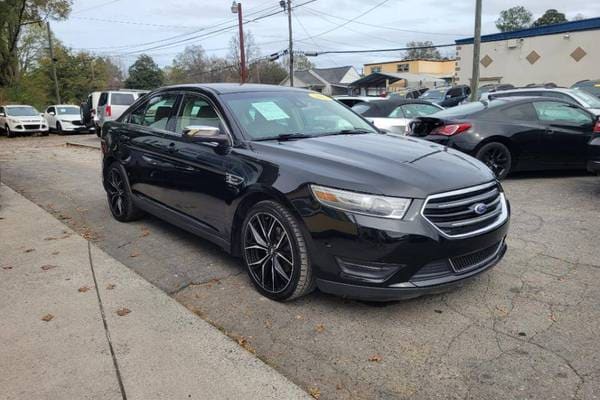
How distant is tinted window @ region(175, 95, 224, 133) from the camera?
4273mm

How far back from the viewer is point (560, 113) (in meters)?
7.73

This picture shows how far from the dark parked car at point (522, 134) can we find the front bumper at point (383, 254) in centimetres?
470

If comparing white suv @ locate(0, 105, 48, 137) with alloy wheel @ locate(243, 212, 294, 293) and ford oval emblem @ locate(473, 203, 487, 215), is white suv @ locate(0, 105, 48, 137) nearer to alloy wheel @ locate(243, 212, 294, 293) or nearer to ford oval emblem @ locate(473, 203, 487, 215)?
alloy wheel @ locate(243, 212, 294, 293)

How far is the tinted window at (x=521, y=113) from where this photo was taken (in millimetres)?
7680

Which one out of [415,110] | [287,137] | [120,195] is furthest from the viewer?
[415,110]

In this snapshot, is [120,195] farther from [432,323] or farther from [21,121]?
[21,121]

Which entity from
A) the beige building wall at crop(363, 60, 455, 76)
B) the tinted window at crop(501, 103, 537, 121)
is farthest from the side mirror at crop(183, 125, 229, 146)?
the beige building wall at crop(363, 60, 455, 76)

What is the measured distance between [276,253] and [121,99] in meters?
18.4

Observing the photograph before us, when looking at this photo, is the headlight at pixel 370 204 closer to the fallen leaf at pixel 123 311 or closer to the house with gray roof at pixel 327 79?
the fallen leaf at pixel 123 311

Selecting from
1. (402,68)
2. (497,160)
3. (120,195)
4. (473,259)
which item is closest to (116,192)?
(120,195)

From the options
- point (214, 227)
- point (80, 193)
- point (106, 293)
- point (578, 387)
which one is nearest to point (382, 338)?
point (578, 387)

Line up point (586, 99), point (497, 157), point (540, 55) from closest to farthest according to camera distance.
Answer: point (497, 157), point (586, 99), point (540, 55)

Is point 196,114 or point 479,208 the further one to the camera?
point 196,114

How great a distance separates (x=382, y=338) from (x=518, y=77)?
31.6 metres
